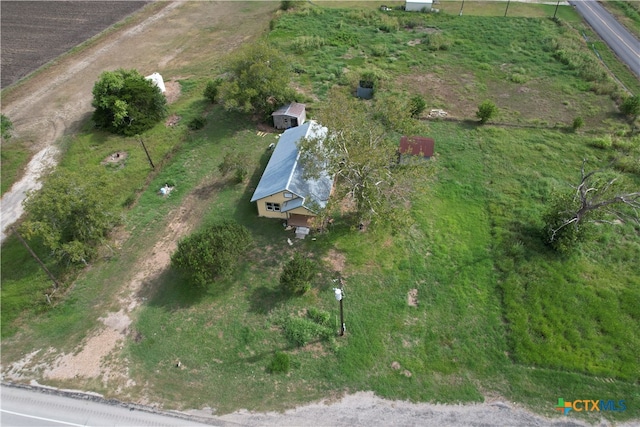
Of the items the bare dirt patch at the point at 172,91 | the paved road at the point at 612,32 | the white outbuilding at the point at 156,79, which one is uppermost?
the paved road at the point at 612,32

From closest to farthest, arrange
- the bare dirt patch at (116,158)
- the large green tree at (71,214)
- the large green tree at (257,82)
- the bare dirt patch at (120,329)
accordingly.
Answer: the bare dirt patch at (120,329) < the large green tree at (71,214) < the bare dirt patch at (116,158) < the large green tree at (257,82)

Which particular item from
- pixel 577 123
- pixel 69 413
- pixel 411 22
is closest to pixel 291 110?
pixel 577 123

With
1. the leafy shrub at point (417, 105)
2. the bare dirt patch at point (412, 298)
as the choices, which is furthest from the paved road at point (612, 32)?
the bare dirt patch at point (412, 298)

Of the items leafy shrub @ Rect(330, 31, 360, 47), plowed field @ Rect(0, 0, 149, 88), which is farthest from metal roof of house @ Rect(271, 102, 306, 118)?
plowed field @ Rect(0, 0, 149, 88)

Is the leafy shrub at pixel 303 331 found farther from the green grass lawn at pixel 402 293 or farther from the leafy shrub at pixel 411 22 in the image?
the leafy shrub at pixel 411 22

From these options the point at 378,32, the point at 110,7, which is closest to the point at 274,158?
the point at 378,32

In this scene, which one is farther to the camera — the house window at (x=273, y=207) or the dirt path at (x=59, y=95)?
the dirt path at (x=59, y=95)

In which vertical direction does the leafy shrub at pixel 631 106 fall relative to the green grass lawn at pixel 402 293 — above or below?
above
